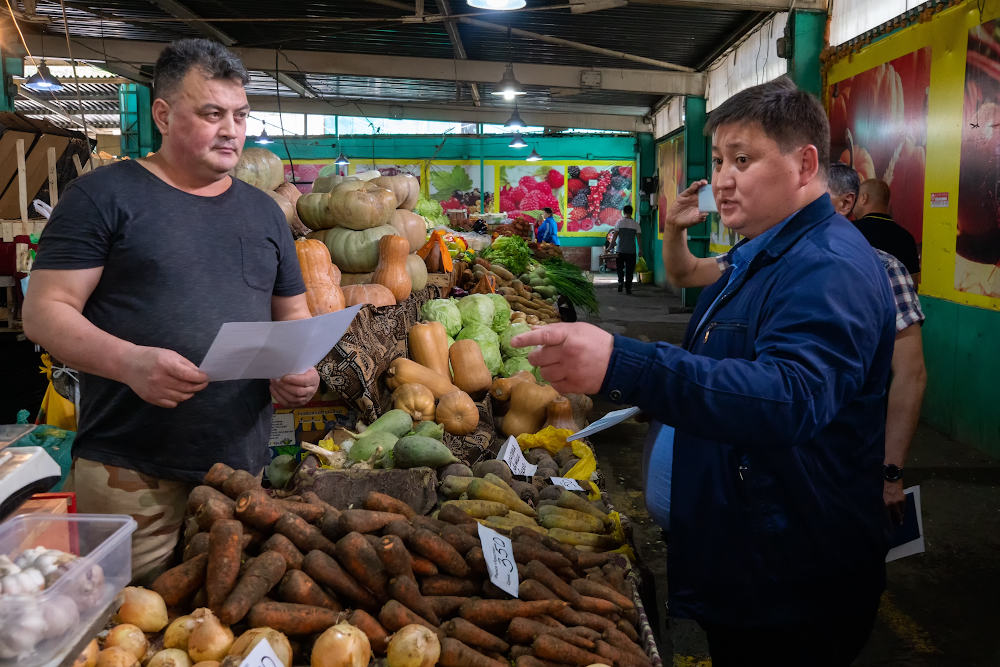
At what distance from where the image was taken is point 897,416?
102 inches

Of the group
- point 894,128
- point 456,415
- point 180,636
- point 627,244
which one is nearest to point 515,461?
point 456,415

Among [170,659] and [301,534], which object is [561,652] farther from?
[170,659]

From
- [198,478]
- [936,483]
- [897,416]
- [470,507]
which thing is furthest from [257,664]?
[936,483]

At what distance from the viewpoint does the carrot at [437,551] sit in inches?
67.7

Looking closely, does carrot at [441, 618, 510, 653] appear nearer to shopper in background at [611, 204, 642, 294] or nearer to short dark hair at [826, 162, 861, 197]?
short dark hair at [826, 162, 861, 197]

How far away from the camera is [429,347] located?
444cm

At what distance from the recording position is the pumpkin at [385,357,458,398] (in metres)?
4.04

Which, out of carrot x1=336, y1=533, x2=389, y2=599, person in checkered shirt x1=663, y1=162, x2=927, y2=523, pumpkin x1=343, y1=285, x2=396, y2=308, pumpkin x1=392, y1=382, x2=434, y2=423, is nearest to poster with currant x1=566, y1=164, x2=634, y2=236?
pumpkin x1=343, y1=285, x2=396, y2=308

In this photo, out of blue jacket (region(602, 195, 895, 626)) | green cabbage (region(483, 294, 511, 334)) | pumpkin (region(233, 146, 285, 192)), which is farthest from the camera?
green cabbage (region(483, 294, 511, 334))

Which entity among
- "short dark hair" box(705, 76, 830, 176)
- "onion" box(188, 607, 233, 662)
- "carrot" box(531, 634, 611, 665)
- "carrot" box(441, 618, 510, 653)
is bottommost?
"carrot" box(531, 634, 611, 665)

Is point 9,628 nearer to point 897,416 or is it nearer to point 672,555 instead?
point 672,555

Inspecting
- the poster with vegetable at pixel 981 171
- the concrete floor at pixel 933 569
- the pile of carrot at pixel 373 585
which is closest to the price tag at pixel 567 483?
the concrete floor at pixel 933 569

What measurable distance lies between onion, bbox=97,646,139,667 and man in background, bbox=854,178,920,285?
3776 millimetres

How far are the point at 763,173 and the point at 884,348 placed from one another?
17.9 inches
